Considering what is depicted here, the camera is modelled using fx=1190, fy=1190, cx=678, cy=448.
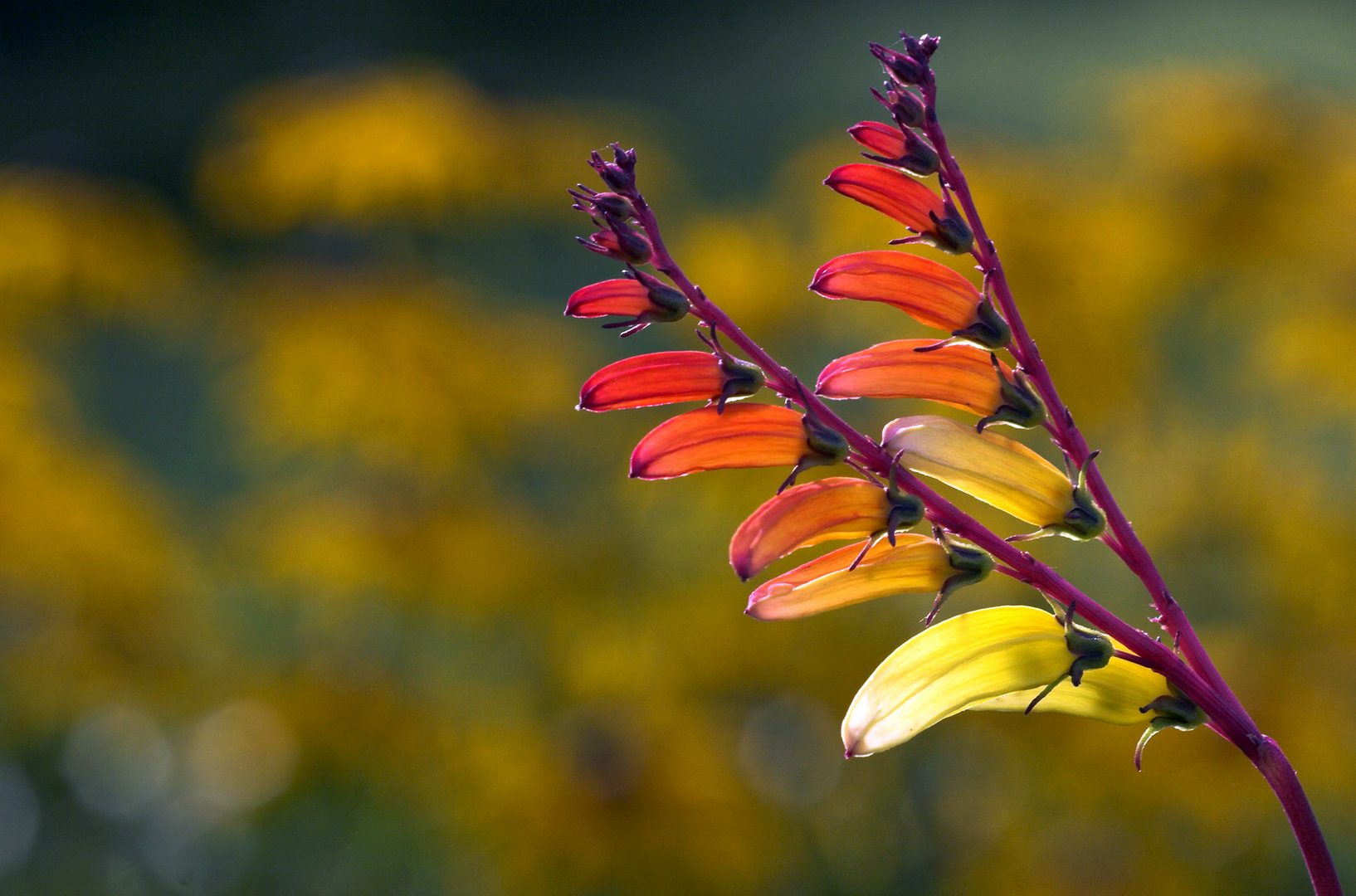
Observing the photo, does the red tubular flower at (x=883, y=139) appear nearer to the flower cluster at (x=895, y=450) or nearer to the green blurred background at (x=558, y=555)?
the flower cluster at (x=895, y=450)

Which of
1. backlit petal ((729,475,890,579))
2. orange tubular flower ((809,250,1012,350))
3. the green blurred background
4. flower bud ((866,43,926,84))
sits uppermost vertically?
flower bud ((866,43,926,84))

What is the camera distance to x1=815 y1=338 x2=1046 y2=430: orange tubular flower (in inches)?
13.5

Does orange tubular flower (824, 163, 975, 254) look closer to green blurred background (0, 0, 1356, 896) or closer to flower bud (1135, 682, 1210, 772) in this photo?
flower bud (1135, 682, 1210, 772)

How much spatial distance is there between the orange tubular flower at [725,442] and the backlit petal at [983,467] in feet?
0.09

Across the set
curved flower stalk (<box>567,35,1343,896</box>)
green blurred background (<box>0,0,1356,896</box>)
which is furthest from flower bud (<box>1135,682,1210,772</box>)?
green blurred background (<box>0,0,1356,896</box>)

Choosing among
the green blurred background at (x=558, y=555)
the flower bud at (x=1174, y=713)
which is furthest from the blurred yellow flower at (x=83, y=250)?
the flower bud at (x=1174, y=713)

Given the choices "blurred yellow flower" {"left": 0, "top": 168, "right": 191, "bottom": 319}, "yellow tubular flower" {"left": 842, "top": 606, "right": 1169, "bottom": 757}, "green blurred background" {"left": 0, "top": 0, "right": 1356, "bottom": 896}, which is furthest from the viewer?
"blurred yellow flower" {"left": 0, "top": 168, "right": 191, "bottom": 319}

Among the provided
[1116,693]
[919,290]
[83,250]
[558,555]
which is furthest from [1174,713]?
[83,250]

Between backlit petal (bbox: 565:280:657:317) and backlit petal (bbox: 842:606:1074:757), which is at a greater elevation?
backlit petal (bbox: 565:280:657:317)

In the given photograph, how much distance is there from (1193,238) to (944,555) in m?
A: 1.58

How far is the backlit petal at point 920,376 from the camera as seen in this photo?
0.35 meters

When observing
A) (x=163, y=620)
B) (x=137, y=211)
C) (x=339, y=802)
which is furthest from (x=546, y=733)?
(x=137, y=211)

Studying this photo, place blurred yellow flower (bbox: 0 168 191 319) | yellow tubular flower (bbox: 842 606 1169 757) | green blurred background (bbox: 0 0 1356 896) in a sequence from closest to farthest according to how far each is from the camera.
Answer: yellow tubular flower (bbox: 842 606 1169 757) → green blurred background (bbox: 0 0 1356 896) → blurred yellow flower (bbox: 0 168 191 319)

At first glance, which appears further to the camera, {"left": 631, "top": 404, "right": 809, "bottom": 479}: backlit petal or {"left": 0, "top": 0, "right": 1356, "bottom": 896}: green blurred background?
{"left": 0, "top": 0, "right": 1356, "bottom": 896}: green blurred background
